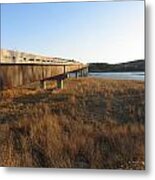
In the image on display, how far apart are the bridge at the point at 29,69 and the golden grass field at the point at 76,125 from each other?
3cm

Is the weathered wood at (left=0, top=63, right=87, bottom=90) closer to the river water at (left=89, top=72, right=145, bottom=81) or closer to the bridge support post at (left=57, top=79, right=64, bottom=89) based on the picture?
the bridge support post at (left=57, top=79, right=64, bottom=89)

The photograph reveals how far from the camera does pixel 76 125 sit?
213 cm

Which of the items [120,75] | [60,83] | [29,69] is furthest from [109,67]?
[29,69]

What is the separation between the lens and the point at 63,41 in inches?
84.7

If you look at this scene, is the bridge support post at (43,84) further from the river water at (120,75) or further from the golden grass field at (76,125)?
the river water at (120,75)

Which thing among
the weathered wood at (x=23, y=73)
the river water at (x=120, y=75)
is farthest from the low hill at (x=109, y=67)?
the weathered wood at (x=23, y=73)

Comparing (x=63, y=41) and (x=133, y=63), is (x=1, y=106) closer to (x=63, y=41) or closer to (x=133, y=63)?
(x=63, y=41)

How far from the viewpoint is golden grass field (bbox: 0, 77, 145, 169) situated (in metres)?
2.08

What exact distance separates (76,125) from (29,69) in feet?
1.08

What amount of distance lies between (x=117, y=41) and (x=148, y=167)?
0.55 meters

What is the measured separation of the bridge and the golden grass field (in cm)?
3

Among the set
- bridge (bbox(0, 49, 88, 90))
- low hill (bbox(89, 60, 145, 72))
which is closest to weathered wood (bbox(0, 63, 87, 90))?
bridge (bbox(0, 49, 88, 90))

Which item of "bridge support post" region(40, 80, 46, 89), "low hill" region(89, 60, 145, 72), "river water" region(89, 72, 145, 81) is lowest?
"bridge support post" region(40, 80, 46, 89)

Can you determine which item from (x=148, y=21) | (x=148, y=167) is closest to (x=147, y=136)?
(x=148, y=167)
